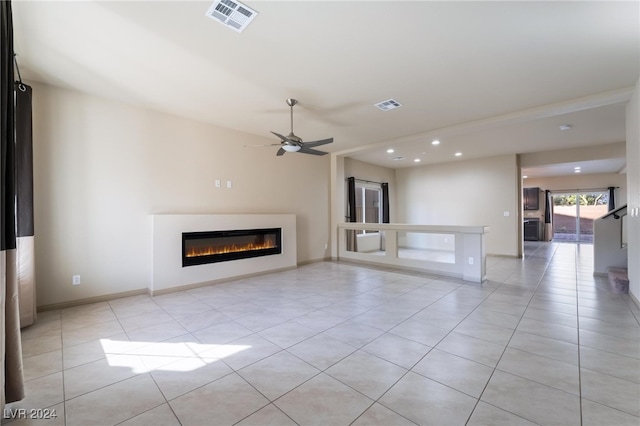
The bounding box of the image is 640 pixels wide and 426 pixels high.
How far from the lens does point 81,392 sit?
1.86 meters

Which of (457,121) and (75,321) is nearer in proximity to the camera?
(75,321)

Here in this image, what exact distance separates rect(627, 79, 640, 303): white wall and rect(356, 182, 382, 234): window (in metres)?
5.72

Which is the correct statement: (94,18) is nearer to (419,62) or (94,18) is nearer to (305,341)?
(419,62)

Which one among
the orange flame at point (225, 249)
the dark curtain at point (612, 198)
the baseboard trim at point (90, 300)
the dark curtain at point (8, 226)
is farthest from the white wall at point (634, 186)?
the dark curtain at point (612, 198)

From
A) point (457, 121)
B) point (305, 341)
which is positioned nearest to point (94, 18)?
point (305, 341)

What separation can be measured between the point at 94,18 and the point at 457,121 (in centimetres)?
500

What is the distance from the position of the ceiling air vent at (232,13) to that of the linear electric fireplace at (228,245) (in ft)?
10.4

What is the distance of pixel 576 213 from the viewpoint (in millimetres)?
11602

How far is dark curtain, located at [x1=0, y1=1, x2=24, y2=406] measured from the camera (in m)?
1.61

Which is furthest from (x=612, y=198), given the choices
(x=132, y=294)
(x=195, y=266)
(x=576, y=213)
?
(x=132, y=294)

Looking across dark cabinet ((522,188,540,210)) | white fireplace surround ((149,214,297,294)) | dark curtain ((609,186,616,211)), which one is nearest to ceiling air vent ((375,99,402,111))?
white fireplace surround ((149,214,297,294))

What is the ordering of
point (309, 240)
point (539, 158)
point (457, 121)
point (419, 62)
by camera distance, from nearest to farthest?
point (419, 62) → point (457, 121) → point (309, 240) → point (539, 158)

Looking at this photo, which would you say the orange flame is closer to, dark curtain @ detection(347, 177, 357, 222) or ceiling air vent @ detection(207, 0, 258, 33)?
dark curtain @ detection(347, 177, 357, 222)

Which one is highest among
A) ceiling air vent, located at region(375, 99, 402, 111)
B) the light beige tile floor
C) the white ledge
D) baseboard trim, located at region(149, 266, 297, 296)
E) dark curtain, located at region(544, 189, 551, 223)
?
ceiling air vent, located at region(375, 99, 402, 111)
